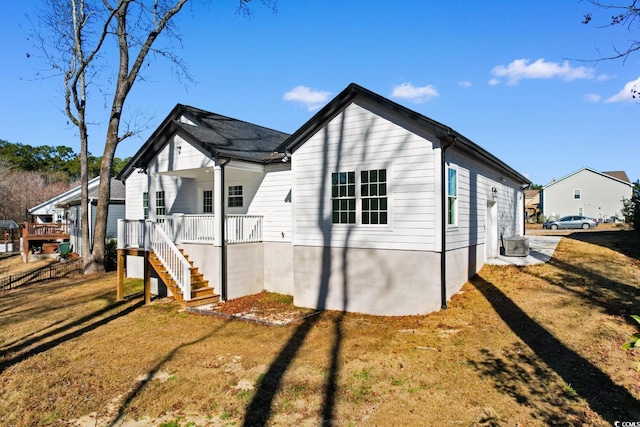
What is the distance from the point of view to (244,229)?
42.4 feet

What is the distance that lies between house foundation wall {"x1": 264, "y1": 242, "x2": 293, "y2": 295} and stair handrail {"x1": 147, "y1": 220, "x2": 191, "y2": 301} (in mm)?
2739

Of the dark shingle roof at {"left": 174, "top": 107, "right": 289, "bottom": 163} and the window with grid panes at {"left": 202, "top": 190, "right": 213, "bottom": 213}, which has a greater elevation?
the dark shingle roof at {"left": 174, "top": 107, "right": 289, "bottom": 163}

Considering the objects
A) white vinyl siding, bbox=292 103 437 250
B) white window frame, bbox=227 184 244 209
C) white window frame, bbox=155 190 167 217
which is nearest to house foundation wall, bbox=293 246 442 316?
white vinyl siding, bbox=292 103 437 250

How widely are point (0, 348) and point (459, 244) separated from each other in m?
11.3

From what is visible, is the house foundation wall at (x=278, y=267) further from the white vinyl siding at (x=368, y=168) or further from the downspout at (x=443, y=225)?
the downspout at (x=443, y=225)

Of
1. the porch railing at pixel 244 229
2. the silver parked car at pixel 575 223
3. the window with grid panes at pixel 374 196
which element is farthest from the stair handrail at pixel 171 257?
the silver parked car at pixel 575 223

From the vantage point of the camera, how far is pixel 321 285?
11.0 m

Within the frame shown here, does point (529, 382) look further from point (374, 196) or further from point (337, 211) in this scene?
point (337, 211)

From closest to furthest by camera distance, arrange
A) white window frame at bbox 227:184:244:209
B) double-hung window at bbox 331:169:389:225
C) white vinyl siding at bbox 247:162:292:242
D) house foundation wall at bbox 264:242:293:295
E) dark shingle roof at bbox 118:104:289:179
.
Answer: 1. double-hung window at bbox 331:169:389:225
2. dark shingle roof at bbox 118:104:289:179
3. house foundation wall at bbox 264:242:293:295
4. white vinyl siding at bbox 247:162:292:242
5. white window frame at bbox 227:184:244:209

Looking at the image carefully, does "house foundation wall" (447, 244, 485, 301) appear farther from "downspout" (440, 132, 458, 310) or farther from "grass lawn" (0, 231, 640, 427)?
"downspout" (440, 132, 458, 310)

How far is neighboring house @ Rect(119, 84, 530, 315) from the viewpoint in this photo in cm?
952

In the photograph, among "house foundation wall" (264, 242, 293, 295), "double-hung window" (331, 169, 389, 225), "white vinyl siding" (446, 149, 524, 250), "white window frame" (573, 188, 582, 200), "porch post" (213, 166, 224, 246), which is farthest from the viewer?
"white window frame" (573, 188, 582, 200)

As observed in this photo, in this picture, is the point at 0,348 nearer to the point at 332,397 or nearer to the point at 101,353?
the point at 101,353

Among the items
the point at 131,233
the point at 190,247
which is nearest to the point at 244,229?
the point at 190,247
